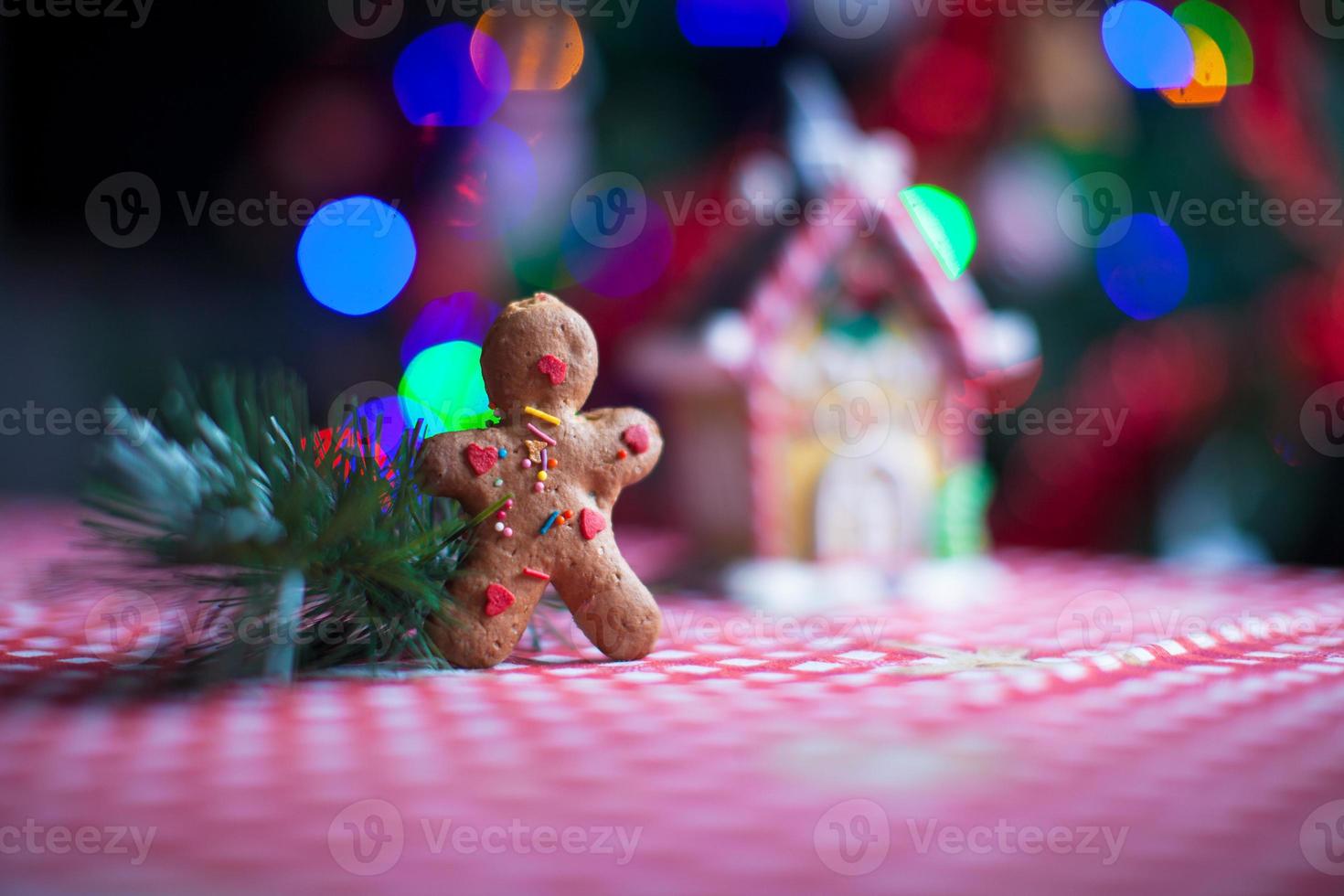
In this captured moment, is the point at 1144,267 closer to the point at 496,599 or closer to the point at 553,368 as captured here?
the point at 553,368

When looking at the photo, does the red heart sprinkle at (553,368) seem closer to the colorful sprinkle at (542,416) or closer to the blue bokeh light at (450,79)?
the colorful sprinkle at (542,416)

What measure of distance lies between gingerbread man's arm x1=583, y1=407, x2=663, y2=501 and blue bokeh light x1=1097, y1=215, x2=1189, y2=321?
4.97 ft

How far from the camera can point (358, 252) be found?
8.84ft

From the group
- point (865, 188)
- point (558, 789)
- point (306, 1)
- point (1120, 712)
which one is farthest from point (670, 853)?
point (306, 1)

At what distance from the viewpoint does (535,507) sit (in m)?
0.92

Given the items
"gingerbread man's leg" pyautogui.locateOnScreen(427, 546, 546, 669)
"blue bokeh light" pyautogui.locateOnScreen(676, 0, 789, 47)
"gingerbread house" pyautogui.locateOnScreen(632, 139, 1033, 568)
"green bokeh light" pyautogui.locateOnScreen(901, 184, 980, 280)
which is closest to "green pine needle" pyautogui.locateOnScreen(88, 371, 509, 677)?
"gingerbread man's leg" pyautogui.locateOnScreen(427, 546, 546, 669)

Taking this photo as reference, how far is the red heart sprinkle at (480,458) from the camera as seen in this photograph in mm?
904

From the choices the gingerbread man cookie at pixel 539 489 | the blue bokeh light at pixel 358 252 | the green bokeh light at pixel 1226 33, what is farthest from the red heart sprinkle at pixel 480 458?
the blue bokeh light at pixel 358 252

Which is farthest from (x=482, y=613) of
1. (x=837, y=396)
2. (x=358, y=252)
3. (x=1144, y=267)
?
(x=358, y=252)

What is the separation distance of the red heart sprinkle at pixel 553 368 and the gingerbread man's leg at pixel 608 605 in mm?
153

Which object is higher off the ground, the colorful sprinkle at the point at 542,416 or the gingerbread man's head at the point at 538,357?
the gingerbread man's head at the point at 538,357

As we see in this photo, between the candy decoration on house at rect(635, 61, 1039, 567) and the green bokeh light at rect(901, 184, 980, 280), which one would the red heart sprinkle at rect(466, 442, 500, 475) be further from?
the green bokeh light at rect(901, 184, 980, 280)

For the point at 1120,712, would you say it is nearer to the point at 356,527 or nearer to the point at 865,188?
the point at 356,527

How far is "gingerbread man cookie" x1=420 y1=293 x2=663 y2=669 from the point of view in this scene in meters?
0.90
